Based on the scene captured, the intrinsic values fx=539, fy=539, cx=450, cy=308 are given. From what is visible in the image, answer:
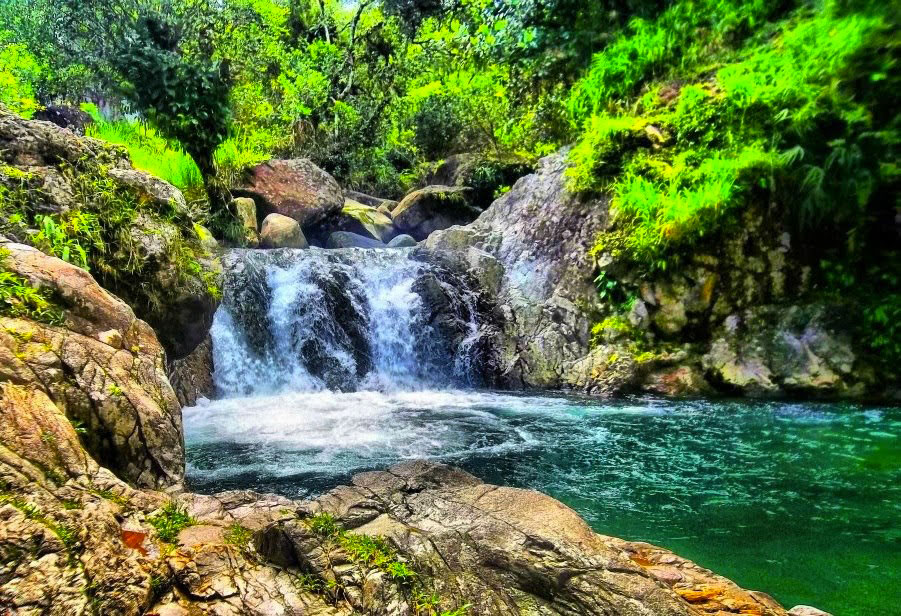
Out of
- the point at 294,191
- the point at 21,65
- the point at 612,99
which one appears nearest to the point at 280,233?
the point at 294,191

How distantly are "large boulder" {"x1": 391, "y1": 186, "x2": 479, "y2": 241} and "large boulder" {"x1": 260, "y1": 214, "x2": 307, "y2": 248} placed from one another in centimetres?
407

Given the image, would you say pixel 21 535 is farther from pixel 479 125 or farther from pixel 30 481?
pixel 479 125

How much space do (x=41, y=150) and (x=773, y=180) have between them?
27.5 feet

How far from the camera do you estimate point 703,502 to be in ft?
13.1

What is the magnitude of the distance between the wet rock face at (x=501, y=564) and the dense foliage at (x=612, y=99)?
6.07 m

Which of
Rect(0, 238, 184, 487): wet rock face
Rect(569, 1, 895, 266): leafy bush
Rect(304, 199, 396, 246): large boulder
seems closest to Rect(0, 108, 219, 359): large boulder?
Rect(0, 238, 184, 487): wet rock face

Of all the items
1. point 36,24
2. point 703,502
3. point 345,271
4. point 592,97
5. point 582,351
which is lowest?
point 703,502

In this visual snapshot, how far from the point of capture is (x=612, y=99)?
9.90 meters

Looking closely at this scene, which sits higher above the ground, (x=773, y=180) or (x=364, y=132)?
(x=364, y=132)

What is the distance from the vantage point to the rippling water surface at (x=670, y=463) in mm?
3166

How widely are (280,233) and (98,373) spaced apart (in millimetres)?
9153

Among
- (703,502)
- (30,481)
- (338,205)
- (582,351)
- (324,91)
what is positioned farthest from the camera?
(324,91)

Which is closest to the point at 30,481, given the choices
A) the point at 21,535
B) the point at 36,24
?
the point at 21,535

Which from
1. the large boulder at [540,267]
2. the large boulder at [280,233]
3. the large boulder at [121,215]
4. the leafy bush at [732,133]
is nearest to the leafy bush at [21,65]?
the large boulder at [280,233]
